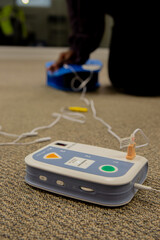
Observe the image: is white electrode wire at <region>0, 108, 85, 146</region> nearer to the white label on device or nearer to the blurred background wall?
the white label on device

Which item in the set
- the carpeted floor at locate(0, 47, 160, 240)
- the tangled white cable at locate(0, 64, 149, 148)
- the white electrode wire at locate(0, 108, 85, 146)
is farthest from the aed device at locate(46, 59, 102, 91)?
the white electrode wire at locate(0, 108, 85, 146)

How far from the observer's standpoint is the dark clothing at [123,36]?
3.68ft

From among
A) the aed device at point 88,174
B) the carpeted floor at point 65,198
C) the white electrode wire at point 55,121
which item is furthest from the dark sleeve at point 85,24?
the aed device at point 88,174

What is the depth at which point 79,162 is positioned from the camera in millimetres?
405

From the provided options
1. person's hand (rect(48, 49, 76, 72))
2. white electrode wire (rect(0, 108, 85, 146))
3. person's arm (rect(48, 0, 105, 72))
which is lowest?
white electrode wire (rect(0, 108, 85, 146))

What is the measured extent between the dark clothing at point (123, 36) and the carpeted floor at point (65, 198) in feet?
0.32

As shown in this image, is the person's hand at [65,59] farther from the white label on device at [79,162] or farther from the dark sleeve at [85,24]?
the white label on device at [79,162]

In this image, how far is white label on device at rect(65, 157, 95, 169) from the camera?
1.30ft

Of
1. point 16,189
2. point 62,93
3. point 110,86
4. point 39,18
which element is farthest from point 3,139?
point 39,18

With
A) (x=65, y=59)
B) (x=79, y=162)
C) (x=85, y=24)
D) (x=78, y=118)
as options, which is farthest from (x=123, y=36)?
(x=79, y=162)

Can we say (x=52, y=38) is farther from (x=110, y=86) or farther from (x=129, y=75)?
(x=129, y=75)

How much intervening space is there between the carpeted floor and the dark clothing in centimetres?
10

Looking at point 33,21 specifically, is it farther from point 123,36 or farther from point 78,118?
point 78,118

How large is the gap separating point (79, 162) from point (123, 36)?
0.89m
